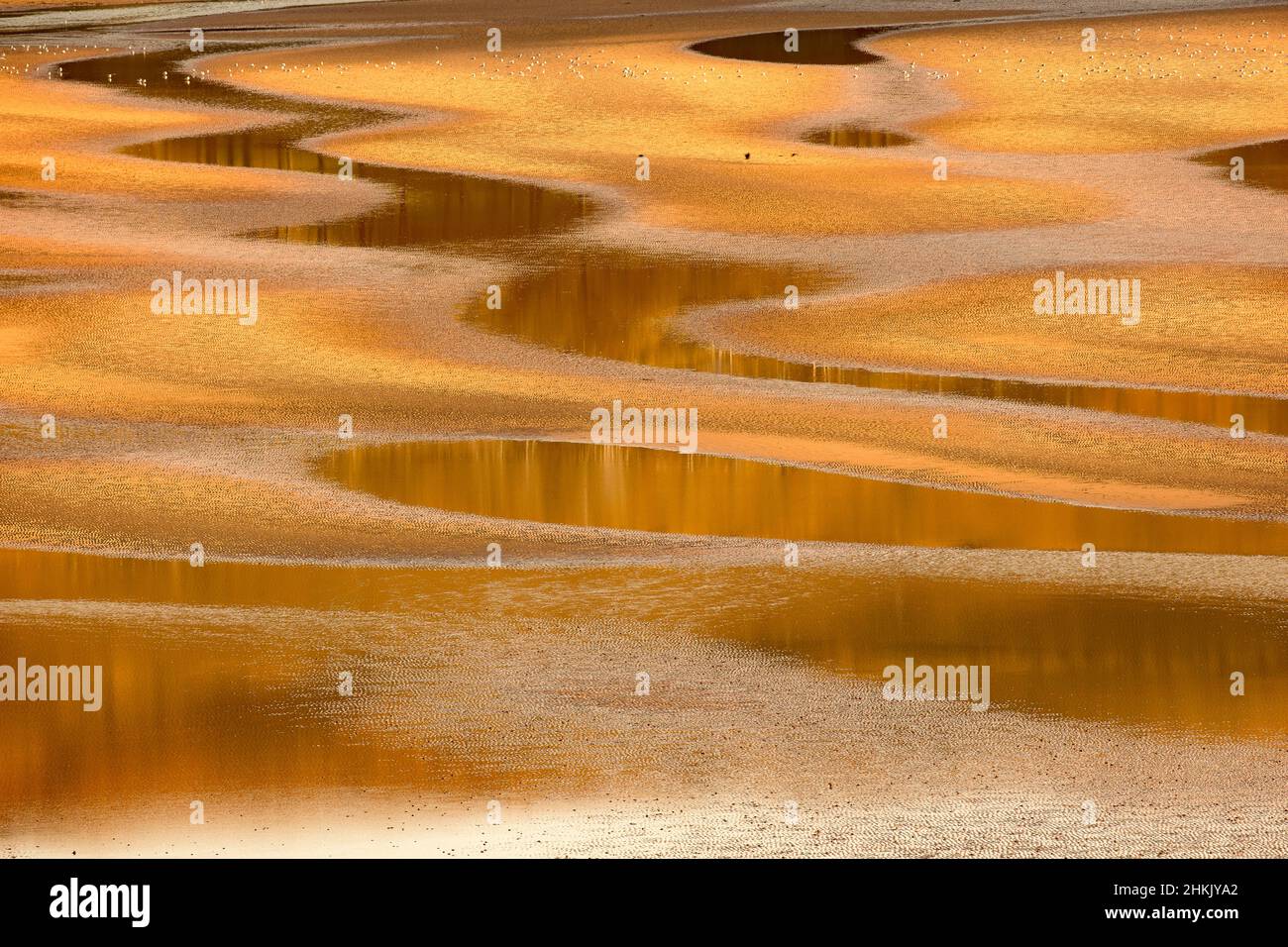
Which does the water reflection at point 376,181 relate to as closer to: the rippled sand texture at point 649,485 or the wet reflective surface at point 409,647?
the rippled sand texture at point 649,485

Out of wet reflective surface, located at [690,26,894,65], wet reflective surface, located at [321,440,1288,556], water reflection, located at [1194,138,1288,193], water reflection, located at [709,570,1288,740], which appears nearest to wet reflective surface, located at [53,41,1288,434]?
wet reflective surface, located at [321,440,1288,556]

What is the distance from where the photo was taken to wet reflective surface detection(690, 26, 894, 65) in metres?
27.9

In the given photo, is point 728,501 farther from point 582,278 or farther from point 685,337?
point 582,278

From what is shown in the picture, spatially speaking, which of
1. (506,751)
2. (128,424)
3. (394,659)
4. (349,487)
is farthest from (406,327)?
(506,751)

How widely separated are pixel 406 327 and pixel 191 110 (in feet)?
33.9

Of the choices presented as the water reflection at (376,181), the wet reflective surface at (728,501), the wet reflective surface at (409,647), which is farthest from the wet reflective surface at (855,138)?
the wet reflective surface at (409,647)

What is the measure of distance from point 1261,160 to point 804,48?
1018 centimetres

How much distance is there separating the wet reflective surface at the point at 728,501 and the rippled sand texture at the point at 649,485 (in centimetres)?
3

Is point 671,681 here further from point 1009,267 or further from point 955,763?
point 1009,267

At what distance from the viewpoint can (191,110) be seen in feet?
79.5

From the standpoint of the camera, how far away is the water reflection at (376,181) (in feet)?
58.2

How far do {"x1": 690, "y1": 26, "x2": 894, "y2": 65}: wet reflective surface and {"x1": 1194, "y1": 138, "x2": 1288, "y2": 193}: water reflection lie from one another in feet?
24.9

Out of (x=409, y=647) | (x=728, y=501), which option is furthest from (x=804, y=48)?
(x=409, y=647)

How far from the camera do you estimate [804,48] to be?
96.1 feet
